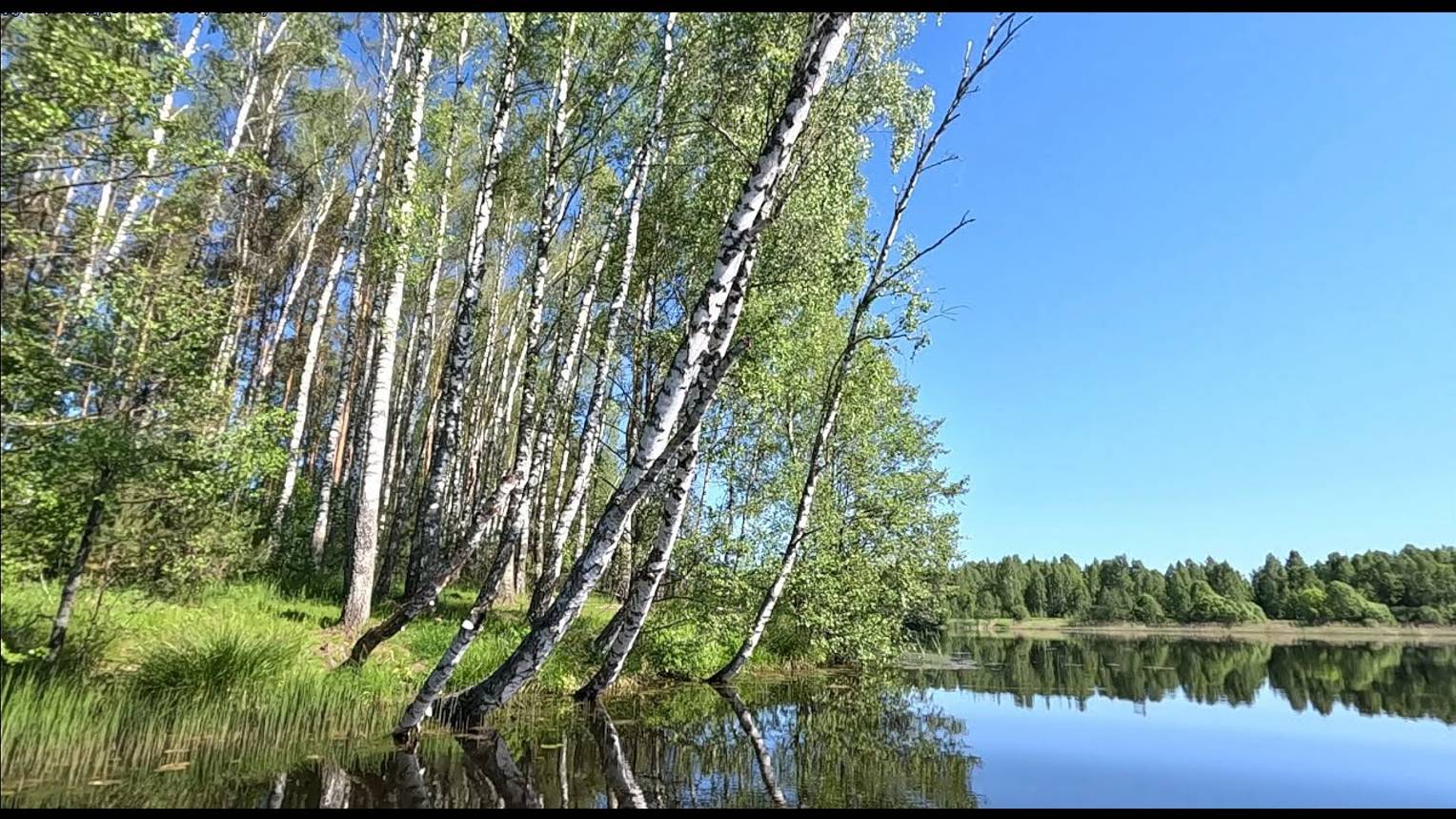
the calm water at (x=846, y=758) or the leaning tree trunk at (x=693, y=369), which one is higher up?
the leaning tree trunk at (x=693, y=369)

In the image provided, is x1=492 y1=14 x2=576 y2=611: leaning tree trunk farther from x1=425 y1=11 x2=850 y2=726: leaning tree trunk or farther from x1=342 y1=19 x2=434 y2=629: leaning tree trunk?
x1=425 y1=11 x2=850 y2=726: leaning tree trunk

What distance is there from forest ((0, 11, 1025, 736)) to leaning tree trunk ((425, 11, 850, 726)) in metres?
0.04

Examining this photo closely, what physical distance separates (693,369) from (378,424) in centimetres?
580

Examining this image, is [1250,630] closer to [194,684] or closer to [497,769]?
[497,769]

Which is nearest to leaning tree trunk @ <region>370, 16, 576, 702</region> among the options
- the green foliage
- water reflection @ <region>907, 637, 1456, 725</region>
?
the green foliage

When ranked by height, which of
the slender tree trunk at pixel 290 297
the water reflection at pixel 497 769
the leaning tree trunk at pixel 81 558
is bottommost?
the water reflection at pixel 497 769

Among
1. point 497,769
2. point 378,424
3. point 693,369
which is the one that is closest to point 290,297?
point 378,424

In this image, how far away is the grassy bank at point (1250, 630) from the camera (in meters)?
50.3

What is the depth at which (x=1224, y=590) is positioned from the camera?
71688mm

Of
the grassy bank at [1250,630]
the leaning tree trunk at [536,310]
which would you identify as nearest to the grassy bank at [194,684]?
the leaning tree trunk at [536,310]

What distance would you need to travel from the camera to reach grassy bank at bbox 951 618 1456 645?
5028 centimetres

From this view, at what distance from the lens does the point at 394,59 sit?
14.4 m

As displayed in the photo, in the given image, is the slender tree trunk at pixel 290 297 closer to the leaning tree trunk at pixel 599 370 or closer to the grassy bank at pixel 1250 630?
the leaning tree trunk at pixel 599 370

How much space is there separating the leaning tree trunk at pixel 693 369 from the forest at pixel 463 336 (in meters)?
0.04
